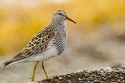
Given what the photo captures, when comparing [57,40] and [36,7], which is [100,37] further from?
[57,40]

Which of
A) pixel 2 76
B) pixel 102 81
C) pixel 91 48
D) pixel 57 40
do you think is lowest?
pixel 102 81

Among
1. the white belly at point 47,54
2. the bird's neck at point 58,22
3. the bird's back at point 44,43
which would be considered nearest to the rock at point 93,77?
the white belly at point 47,54

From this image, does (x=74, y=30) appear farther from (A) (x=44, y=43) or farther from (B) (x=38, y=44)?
(A) (x=44, y=43)

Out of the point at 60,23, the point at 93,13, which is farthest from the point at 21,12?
the point at 60,23

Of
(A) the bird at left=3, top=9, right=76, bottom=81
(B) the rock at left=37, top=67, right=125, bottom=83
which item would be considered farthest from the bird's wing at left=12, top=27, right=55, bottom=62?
(B) the rock at left=37, top=67, right=125, bottom=83

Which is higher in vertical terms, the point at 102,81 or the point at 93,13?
the point at 93,13

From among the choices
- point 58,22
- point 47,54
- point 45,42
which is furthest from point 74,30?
point 47,54
